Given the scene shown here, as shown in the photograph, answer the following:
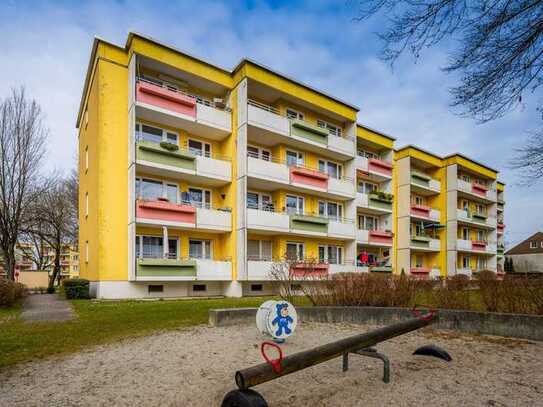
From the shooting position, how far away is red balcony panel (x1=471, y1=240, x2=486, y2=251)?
38981 mm

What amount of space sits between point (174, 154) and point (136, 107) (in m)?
2.99

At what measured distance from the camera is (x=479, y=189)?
4056 cm

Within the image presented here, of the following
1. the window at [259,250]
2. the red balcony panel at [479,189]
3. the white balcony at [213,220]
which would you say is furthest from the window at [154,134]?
the red balcony panel at [479,189]

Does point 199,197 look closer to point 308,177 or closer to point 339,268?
point 308,177

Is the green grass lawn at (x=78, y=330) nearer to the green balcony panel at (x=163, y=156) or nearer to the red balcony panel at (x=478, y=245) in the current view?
the green balcony panel at (x=163, y=156)

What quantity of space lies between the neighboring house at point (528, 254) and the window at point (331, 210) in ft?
156

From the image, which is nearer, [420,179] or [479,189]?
[420,179]

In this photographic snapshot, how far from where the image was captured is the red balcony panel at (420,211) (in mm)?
A: 33428

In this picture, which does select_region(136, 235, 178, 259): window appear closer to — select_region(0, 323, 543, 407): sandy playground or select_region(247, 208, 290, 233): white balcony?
select_region(247, 208, 290, 233): white balcony

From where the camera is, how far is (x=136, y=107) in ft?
60.7

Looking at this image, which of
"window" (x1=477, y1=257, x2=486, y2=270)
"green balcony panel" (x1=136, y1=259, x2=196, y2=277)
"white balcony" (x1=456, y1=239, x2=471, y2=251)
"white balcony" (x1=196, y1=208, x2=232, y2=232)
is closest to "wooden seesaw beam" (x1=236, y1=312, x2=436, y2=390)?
"green balcony panel" (x1=136, y1=259, x2=196, y2=277)

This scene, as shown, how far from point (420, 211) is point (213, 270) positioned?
74.2ft

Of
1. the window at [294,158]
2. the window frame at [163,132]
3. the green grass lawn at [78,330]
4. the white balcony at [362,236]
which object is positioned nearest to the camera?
the green grass lawn at [78,330]

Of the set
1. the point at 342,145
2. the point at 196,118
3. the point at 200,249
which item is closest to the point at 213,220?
the point at 200,249
